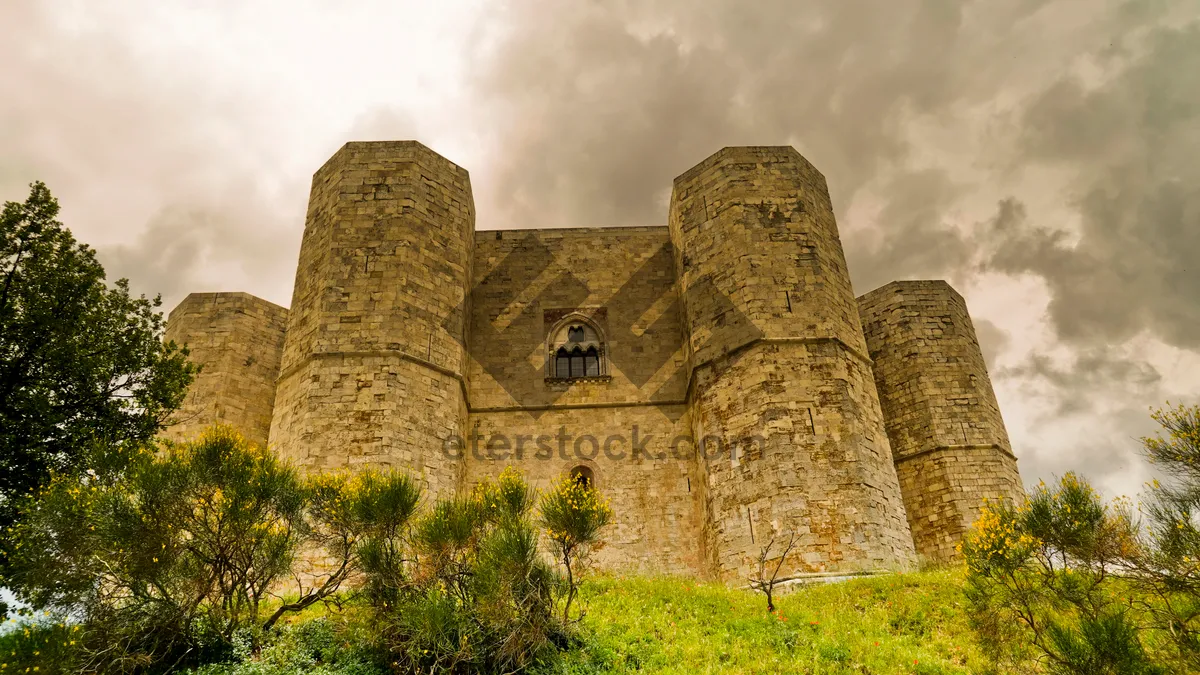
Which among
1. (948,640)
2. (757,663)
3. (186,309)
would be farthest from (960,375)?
(186,309)

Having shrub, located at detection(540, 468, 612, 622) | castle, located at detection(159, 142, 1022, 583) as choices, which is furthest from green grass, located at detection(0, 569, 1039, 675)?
castle, located at detection(159, 142, 1022, 583)

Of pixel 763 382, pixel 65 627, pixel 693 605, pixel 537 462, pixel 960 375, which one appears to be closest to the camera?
pixel 65 627

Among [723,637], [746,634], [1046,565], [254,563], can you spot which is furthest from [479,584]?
[1046,565]

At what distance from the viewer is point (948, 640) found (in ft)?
31.4

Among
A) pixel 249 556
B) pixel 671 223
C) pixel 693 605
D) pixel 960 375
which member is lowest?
pixel 693 605

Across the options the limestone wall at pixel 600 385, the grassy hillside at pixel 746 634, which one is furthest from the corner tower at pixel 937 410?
the grassy hillside at pixel 746 634

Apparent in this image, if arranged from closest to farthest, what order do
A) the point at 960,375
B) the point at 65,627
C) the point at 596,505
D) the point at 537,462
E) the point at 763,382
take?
1. the point at 65,627
2. the point at 596,505
3. the point at 763,382
4. the point at 537,462
5. the point at 960,375

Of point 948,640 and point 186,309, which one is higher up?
point 186,309

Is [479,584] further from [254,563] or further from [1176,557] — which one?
[1176,557]

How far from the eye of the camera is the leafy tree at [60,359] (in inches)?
428

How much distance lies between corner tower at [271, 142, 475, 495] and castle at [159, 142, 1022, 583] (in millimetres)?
49

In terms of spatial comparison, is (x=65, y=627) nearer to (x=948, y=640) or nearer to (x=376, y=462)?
(x=376, y=462)

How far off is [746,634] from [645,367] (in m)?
8.85

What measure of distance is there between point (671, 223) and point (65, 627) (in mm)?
15313
